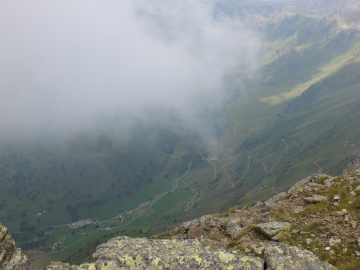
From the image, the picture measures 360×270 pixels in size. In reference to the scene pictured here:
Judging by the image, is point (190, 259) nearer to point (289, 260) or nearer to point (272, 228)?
point (289, 260)

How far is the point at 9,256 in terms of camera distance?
14.6 m

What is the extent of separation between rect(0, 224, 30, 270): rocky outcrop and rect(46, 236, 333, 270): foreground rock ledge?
151 cm

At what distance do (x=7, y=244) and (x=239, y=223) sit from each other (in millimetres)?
20855

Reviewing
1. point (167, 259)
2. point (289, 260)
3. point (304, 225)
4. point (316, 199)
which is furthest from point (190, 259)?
point (316, 199)

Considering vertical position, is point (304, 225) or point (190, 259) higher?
point (304, 225)

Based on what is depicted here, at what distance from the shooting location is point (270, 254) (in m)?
14.4

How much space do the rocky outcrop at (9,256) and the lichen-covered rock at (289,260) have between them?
1266 centimetres

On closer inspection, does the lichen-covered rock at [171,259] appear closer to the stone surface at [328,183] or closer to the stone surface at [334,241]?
the stone surface at [334,241]

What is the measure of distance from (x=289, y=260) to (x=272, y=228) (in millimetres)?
9545

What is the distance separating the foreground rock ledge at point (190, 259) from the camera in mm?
13141

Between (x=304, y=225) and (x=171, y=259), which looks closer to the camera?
(x=171, y=259)

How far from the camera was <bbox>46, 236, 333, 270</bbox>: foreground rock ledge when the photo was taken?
1314 centimetres

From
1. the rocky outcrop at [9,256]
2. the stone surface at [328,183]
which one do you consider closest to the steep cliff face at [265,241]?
the rocky outcrop at [9,256]

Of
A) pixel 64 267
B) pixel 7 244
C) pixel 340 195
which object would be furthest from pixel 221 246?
pixel 7 244
